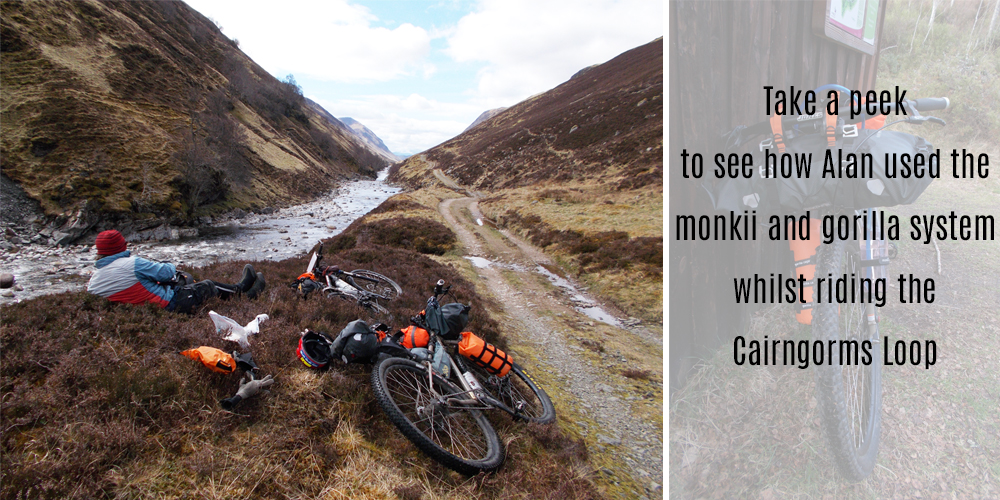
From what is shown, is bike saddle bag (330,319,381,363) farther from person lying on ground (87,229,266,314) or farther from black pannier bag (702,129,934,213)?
black pannier bag (702,129,934,213)

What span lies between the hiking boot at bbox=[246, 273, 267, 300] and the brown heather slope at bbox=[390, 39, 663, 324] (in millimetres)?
8132

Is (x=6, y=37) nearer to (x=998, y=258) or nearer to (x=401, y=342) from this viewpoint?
(x=401, y=342)

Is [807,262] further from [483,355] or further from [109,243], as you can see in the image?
[109,243]

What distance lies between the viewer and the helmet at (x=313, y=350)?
13.2 feet

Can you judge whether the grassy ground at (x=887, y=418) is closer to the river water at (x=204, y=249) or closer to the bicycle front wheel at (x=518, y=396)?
the bicycle front wheel at (x=518, y=396)

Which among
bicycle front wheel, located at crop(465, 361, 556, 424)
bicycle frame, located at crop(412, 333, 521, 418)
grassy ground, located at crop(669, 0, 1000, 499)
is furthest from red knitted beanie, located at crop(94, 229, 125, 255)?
grassy ground, located at crop(669, 0, 1000, 499)

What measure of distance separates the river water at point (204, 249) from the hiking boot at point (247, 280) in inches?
172

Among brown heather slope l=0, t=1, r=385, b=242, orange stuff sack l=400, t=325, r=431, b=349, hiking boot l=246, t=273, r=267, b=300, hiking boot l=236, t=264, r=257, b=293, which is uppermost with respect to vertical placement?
brown heather slope l=0, t=1, r=385, b=242

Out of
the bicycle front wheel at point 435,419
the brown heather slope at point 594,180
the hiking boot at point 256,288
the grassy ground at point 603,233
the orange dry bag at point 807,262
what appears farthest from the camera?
the brown heather slope at point 594,180

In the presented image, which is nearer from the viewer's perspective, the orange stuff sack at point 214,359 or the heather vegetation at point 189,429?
the heather vegetation at point 189,429

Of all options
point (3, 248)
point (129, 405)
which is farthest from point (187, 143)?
point (129, 405)

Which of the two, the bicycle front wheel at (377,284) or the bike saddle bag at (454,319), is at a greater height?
the bike saddle bag at (454,319)

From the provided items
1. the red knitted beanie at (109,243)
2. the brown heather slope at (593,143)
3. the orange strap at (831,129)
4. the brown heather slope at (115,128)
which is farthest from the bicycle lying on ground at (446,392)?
the brown heather slope at (593,143)

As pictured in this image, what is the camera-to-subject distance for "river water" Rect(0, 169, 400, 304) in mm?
12594
